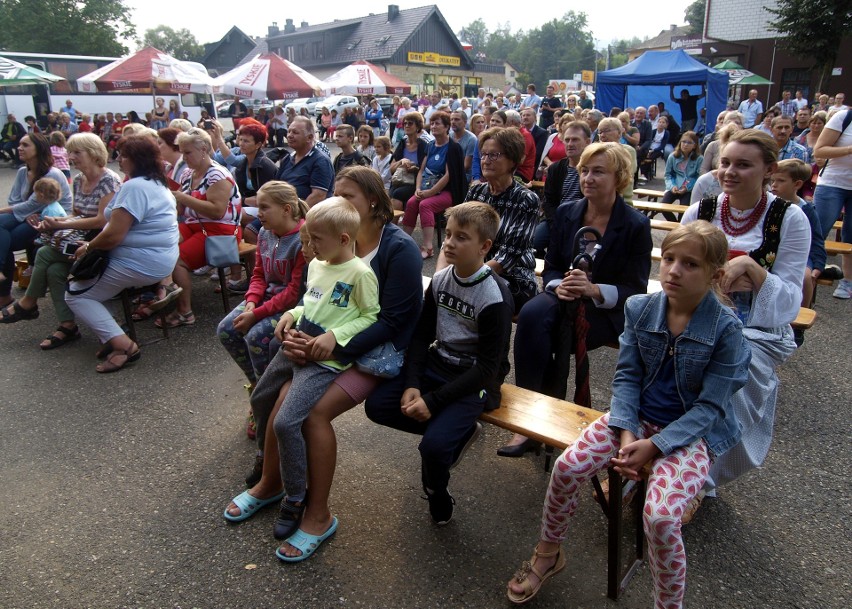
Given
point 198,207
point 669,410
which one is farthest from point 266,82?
point 669,410

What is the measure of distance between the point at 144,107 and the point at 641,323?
27.0 metres

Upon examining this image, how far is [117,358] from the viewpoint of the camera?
4.55 metres

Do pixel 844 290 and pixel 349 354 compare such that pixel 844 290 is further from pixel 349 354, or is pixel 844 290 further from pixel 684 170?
pixel 349 354

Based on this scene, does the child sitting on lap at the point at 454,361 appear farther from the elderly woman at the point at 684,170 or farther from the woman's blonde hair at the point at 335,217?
the elderly woman at the point at 684,170

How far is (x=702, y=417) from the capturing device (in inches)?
83.9

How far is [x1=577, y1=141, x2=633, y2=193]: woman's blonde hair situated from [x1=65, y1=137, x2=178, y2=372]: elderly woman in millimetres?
3361

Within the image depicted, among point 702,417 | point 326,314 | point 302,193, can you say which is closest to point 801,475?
A: point 702,417

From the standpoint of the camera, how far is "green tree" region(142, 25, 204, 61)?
77.1 meters

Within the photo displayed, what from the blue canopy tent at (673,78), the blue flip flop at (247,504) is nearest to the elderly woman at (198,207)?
the blue flip flop at (247,504)

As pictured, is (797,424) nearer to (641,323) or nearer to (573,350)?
(573,350)

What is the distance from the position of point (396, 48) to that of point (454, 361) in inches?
2052

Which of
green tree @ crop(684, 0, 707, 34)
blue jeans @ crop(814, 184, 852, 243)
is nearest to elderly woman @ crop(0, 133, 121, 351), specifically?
blue jeans @ crop(814, 184, 852, 243)

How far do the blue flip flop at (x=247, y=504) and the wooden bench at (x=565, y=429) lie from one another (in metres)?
1.15

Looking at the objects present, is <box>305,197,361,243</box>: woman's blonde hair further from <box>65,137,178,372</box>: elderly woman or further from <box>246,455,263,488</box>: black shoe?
<box>65,137,178,372</box>: elderly woman
